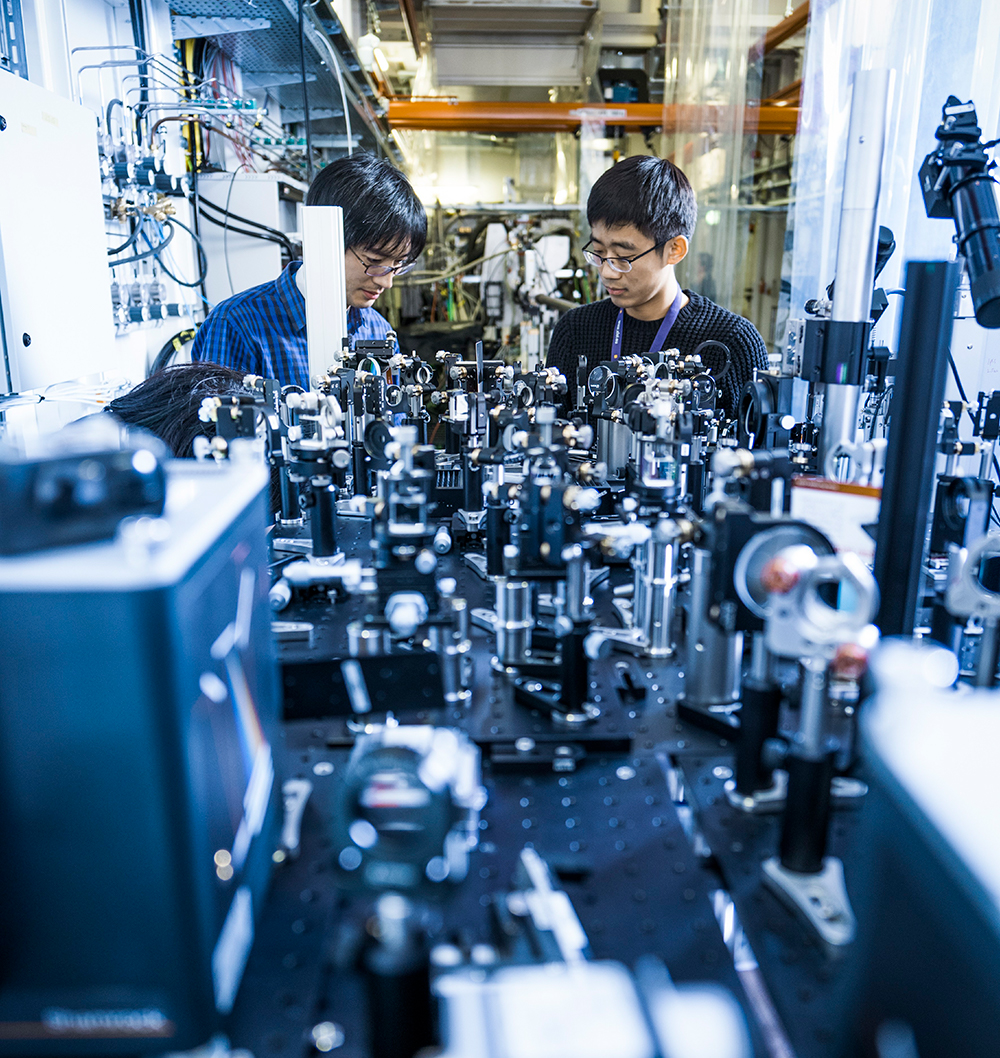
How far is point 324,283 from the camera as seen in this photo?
77.8 inches

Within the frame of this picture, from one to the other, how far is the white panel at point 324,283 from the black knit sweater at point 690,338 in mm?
657

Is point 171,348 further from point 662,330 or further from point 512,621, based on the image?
point 512,621

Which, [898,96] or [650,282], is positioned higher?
[898,96]

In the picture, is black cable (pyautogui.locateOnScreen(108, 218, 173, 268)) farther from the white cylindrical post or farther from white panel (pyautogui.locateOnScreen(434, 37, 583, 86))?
white panel (pyautogui.locateOnScreen(434, 37, 583, 86))

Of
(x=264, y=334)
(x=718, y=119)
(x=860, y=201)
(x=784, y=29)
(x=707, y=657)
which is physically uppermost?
(x=784, y=29)

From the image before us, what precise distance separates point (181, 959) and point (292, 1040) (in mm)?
104

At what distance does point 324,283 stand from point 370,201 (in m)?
0.32

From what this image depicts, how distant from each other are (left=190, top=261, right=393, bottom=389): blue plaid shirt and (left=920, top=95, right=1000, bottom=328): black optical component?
142cm

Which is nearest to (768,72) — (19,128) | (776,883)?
(19,128)

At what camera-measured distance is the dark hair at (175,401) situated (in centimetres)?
166

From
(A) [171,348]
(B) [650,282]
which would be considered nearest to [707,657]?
(B) [650,282]

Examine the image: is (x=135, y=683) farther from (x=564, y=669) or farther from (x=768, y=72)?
(x=768, y=72)

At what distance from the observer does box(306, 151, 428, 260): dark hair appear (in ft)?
7.04

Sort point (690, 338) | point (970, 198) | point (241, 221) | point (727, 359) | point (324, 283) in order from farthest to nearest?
point (241, 221) < point (690, 338) < point (727, 359) < point (324, 283) < point (970, 198)
